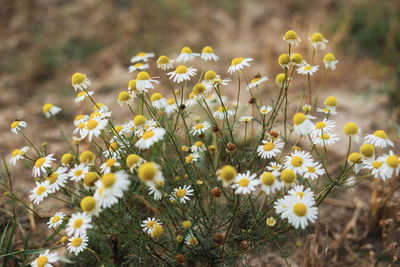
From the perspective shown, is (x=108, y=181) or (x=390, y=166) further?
(x=390, y=166)

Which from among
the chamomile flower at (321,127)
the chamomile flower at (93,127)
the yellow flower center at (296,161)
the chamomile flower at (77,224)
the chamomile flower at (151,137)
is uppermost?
the chamomile flower at (321,127)

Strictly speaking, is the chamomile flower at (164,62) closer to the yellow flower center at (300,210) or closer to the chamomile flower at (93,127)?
the chamomile flower at (93,127)

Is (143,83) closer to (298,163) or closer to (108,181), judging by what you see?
(108,181)

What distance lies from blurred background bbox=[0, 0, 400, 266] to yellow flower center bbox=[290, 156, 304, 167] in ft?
5.50

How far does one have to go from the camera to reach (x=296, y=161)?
1.30 m

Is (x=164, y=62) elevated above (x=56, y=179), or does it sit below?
above

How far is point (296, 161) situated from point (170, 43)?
3.82m

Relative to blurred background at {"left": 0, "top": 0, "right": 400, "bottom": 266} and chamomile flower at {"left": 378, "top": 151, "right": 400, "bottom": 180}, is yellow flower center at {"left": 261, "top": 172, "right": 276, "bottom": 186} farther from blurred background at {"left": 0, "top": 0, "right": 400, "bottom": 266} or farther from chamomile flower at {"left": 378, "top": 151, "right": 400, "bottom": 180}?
blurred background at {"left": 0, "top": 0, "right": 400, "bottom": 266}

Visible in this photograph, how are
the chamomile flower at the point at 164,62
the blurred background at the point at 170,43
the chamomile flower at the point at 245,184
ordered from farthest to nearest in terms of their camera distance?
the blurred background at the point at 170,43 < the chamomile flower at the point at 164,62 < the chamomile flower at the point at 245,184

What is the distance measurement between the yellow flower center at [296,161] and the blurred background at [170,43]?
1676 millimetres

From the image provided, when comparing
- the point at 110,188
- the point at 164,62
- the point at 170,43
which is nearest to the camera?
the point at 110,188

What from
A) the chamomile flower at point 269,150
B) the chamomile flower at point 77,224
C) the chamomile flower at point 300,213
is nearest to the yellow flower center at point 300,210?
the chamomile flower at point 300,213

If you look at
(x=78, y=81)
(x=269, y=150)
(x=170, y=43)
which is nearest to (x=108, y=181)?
(x=78, y=81)

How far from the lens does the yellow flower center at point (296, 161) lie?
1.29 metres
